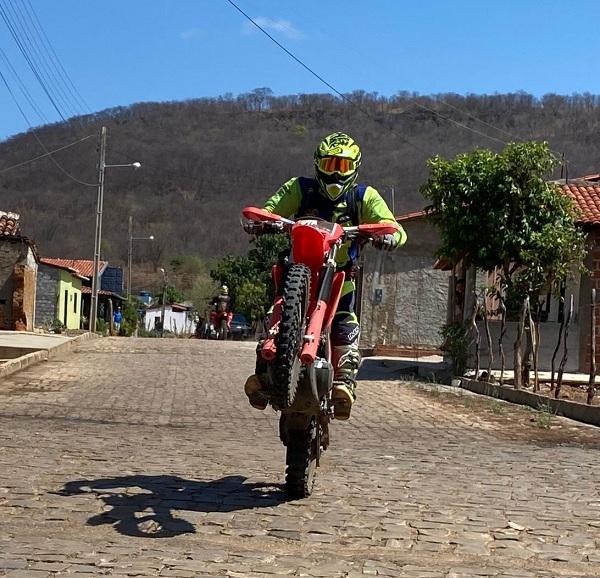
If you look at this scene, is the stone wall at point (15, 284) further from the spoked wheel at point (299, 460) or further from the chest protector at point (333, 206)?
the spoked wheel at point (299, 460)

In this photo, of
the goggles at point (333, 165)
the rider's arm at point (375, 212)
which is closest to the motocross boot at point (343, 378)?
the rider's arm at point (375, 212)

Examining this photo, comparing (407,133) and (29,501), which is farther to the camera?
(407,133)

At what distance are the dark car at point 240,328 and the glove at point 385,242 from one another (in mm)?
40635

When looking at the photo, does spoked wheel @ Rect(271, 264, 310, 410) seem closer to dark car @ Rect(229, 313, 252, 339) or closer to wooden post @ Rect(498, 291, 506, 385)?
wooden post @ Rect(498, 291, 506, 385)

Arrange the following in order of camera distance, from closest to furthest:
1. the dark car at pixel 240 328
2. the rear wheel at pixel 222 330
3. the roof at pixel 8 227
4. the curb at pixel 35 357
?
the curb at pixel 35 357, the roof at pixel 8 227, the rear wheel at pixel 222 330, the dark car at pixel 240 328

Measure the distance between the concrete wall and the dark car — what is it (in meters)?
16.1

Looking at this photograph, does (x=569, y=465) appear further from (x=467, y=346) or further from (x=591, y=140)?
(x=591, y=140)

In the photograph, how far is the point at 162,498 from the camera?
6008mm

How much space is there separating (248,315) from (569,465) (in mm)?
46722

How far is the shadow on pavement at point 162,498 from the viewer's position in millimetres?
5316

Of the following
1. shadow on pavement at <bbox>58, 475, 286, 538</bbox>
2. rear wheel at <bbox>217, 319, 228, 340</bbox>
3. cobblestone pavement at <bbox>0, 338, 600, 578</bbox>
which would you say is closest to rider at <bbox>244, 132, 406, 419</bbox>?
shadow on pavement at <bbox>58, 475, 286, 538</bbox>

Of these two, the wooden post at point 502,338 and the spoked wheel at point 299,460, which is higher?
the wooden post at point 502,338

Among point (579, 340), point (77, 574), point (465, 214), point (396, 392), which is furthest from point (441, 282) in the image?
point (77, 574)

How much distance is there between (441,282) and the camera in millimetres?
31688
